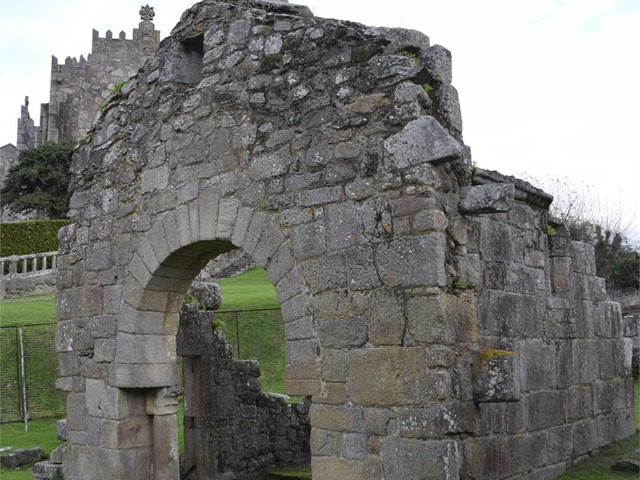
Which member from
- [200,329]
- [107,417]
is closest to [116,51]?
[200,329]

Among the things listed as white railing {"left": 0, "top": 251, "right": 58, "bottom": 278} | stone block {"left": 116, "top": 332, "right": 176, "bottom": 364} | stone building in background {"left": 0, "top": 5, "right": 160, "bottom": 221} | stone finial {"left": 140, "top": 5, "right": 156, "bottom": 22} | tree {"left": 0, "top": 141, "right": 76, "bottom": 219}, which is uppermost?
stone finial {"left": 140, "top": 5, "right": 156, "bottom": 22}

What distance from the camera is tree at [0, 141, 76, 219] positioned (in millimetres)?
29703

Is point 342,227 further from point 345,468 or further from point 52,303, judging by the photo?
point 52,303

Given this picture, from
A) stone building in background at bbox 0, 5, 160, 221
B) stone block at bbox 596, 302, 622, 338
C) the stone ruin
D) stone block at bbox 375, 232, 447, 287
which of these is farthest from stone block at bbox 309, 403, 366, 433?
stone building in background at bbox 0, 5, 160, 221

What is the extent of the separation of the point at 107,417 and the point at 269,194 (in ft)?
9.52

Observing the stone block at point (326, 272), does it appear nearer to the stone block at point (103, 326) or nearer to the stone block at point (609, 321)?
the stone block at point (103, 326)

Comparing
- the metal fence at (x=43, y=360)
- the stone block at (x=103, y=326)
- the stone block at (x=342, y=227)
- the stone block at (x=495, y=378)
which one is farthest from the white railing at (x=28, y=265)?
the stone block at (x=495, y=378)

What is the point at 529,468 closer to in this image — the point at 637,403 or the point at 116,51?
the point at 637,403

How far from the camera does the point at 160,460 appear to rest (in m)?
7.77

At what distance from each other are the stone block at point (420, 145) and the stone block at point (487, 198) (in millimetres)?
416

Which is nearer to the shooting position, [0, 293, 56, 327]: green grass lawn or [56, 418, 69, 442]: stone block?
→ [56, 418, 69, 442]: stone block

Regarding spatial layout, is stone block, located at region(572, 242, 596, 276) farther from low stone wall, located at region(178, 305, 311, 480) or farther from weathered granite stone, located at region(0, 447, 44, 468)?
weathered granite stone, located at region(0, 447, 44, 468)

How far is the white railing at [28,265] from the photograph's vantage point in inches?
811

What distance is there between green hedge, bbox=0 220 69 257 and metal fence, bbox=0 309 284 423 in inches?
278
